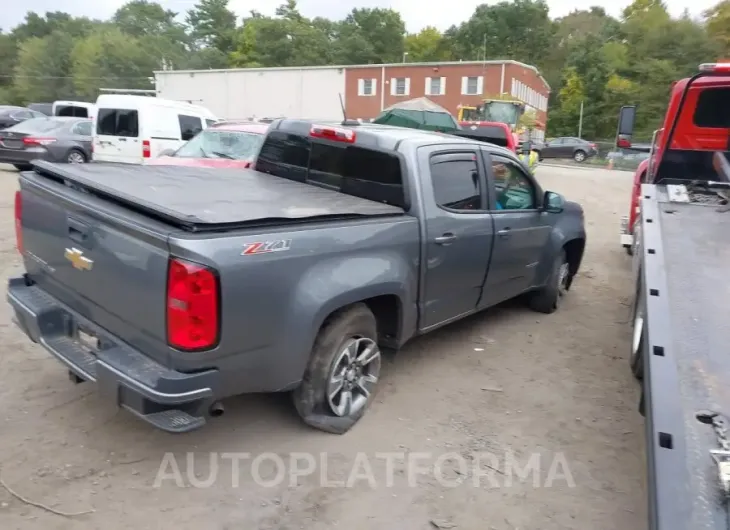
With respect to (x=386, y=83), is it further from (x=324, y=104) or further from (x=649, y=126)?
(x=649, y=126)

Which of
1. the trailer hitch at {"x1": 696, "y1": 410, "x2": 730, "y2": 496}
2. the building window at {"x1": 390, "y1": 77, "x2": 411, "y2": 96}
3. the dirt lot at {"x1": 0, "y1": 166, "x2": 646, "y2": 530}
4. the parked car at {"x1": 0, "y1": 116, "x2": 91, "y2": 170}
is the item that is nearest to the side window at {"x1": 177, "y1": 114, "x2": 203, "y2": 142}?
the parked car at {"x1": 0, "y1": 116, "x2": 91, "y2": 170}

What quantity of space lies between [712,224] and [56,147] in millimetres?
14436

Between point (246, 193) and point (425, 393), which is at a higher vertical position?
point (246, 193)

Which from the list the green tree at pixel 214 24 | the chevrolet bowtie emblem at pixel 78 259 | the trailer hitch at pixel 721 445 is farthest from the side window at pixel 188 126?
the green tree at pixel 214 24

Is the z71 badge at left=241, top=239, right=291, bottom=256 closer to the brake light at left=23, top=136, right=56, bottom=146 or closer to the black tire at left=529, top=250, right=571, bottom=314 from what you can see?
the black tire at left=529, top=250, right=571, bottom=314

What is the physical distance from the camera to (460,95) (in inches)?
1843

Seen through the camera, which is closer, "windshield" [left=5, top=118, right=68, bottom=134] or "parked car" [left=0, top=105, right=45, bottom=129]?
"windshield" [left=5, top=118, right=68, bottom=134]

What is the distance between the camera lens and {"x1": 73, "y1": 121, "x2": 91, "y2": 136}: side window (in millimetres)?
15406

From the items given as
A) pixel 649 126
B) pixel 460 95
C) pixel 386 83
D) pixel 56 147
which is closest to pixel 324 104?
pixel 386 83

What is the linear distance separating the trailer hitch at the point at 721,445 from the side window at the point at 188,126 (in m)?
12.6

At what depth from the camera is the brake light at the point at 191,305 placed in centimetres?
285

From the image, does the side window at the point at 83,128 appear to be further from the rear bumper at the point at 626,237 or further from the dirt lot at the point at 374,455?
the rear bumper at the point at 626,237

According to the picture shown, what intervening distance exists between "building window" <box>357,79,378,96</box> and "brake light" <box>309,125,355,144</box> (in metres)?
44.9

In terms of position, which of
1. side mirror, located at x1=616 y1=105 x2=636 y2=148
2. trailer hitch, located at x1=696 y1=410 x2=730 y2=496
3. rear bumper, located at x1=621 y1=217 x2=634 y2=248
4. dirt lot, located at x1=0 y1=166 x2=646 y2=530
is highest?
side mirror, located at x1=616 y1=105 x2=636 y2=148
